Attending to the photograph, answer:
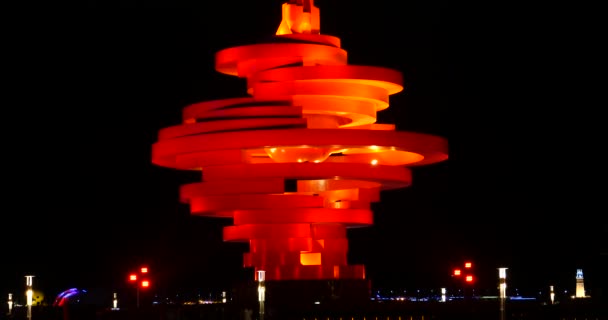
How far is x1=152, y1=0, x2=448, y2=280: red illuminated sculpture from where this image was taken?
1884 inches

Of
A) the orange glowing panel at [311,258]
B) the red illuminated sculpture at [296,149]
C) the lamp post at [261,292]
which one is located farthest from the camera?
the orange glowing panel at [311,258]

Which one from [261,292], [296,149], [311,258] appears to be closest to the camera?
[261,292]

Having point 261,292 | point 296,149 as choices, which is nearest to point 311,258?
point 296,149

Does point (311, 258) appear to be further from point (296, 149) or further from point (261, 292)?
point (261, 292)

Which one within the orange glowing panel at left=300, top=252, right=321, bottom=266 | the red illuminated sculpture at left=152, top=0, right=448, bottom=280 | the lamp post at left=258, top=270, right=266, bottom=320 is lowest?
the lamp post at left=258, top=270, right=266, bottom=320

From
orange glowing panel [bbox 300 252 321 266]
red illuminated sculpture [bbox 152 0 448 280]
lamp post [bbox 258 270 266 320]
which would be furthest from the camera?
orange glowing panel [bbox 300 252 321 266]

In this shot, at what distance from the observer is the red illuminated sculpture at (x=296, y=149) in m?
47.8

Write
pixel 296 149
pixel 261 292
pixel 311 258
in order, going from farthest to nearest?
pixel 311 258
pixel 296 149
pixel 261 292

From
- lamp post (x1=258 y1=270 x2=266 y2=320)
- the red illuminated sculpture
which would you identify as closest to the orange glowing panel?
the red illuminated sculpture

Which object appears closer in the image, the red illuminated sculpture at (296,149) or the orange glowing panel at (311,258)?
the red illuminated sculpture at (296,149)

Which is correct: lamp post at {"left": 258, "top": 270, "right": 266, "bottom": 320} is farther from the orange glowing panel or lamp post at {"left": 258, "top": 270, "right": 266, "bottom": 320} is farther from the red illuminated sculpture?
the orange glowing panel

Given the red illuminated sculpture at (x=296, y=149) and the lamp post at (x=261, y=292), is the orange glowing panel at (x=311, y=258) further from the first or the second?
the lamp post at (x=261, y=292)

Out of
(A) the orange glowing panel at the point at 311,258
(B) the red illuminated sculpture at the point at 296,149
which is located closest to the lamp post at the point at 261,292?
(B) the red illuminated sculpture at the point at 296,149

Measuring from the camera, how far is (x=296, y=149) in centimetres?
4947
